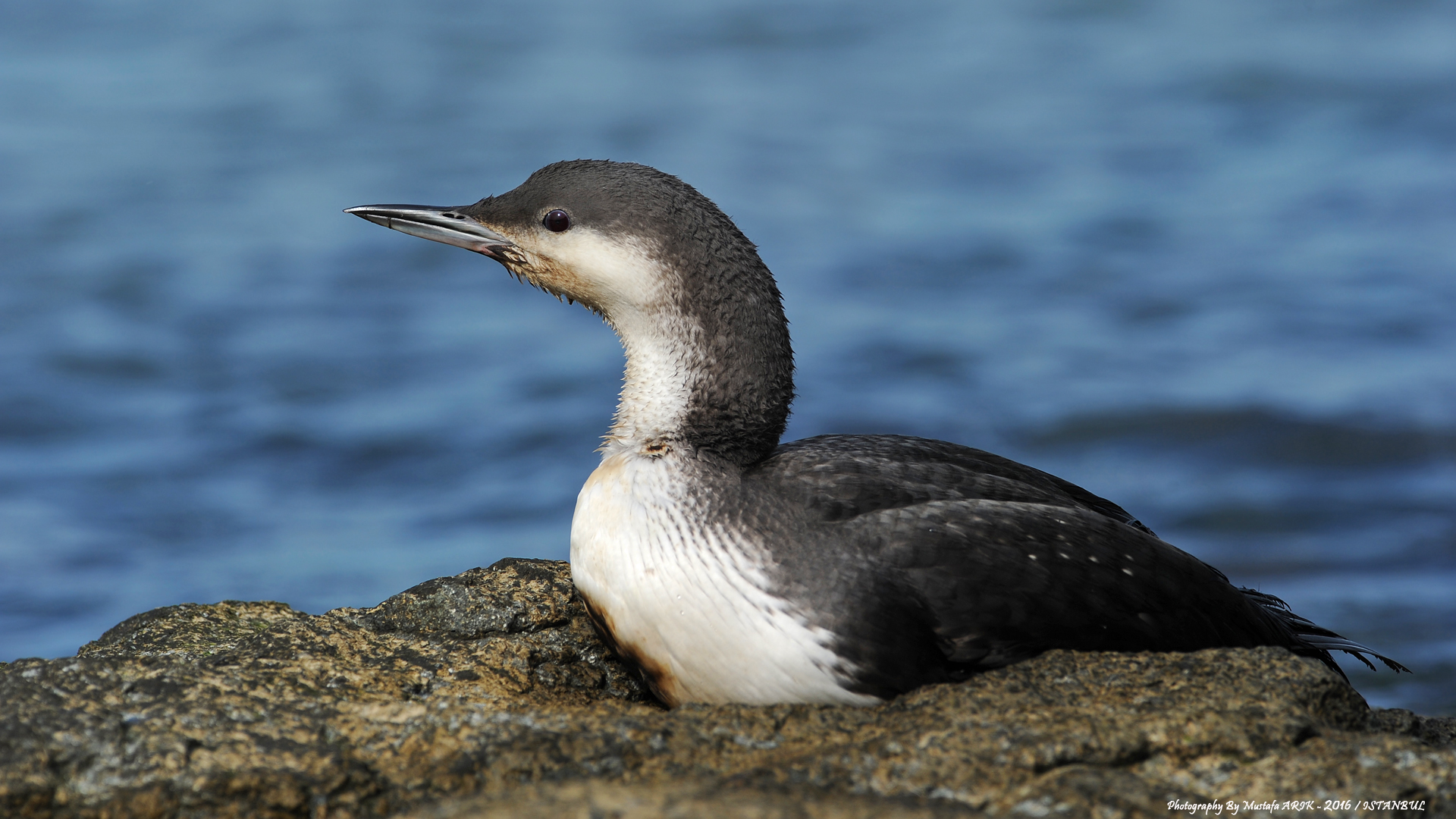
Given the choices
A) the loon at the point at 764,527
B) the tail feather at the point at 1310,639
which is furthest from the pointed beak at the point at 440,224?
the tail feather at the point at 1310,639

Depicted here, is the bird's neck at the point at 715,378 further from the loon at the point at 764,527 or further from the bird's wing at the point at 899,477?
the bird's wing at the point at 899,477

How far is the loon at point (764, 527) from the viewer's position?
3283 millimetres

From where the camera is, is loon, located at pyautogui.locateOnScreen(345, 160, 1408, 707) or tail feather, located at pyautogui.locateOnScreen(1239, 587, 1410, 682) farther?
tail feather, located at pyautogui.locateOnScreen(1239, 587, 1410, 682)

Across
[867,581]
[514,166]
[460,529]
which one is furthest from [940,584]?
[514,166]

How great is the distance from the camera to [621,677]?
3793mm

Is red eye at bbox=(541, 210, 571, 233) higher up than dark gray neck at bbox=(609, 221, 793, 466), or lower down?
Answer: higher up

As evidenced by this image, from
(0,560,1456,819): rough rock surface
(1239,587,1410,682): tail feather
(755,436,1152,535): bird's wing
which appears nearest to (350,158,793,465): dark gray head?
(755,436,1152,535): bird's wing

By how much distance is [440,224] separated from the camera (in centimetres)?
415

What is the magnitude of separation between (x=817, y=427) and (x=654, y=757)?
22.2 feet

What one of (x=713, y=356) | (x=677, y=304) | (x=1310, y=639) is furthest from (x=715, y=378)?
(x=1310, y=639)

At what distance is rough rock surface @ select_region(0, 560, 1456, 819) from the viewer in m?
2.53

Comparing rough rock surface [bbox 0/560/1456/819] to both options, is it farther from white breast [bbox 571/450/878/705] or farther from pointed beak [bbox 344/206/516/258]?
pointed beak [bbox 344/206/516/258]

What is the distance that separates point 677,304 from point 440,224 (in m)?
0.86

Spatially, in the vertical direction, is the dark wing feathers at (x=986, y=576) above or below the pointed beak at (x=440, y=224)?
below
